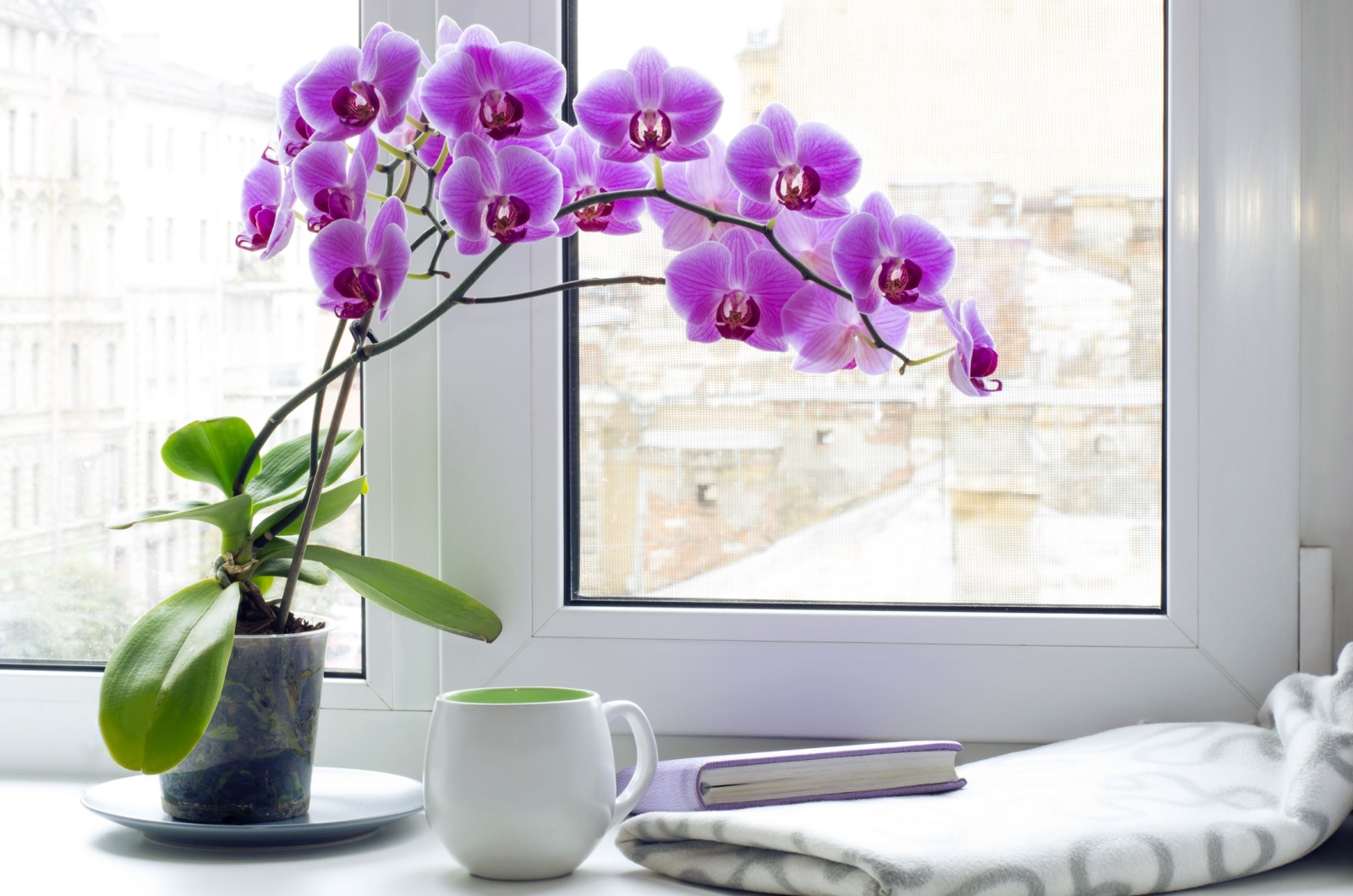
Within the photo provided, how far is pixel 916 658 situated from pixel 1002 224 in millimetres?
373

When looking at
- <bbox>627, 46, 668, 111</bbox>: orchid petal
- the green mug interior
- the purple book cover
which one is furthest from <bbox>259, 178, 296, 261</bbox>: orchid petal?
the purple book cover

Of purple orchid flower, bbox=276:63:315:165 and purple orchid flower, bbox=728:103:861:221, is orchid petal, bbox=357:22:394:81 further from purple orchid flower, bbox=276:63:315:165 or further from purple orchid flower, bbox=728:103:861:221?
purple orchid flower, bbox=728:103:861:221

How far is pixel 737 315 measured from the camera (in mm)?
651

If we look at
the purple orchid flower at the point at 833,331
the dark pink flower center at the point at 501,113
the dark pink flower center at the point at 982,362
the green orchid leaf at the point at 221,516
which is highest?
the dark pink flower center at the point at 501,113

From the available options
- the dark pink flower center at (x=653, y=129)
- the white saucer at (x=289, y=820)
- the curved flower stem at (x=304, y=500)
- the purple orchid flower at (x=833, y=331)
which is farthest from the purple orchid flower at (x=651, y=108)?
the white saucer at (x=289, y=820)

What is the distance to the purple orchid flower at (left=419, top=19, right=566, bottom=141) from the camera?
62 cm

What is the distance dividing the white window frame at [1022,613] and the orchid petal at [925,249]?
38 cm

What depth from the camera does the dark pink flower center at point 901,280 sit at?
0.61m

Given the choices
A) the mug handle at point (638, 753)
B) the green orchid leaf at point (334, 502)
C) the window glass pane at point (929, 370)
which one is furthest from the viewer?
the window glass pane at point (929, 370)

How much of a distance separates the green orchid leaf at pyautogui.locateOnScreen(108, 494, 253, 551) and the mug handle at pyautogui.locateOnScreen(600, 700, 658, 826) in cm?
27

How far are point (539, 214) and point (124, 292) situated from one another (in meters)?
0.60

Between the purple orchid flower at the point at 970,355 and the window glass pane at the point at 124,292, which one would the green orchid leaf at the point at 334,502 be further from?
the purple orchid flower at the point at 970,355

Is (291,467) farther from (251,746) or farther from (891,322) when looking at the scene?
(891,322)

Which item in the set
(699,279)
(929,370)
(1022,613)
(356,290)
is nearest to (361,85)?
(356,290)
